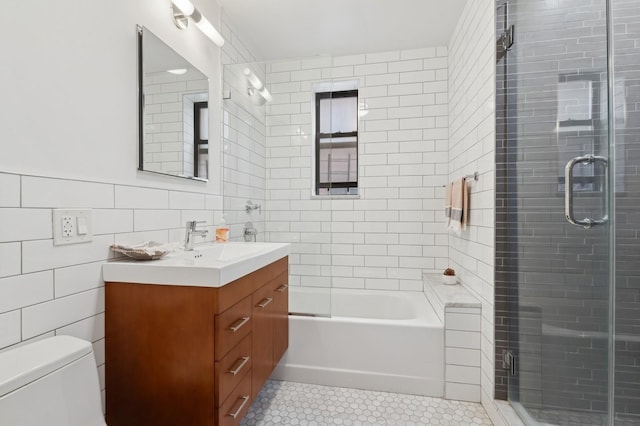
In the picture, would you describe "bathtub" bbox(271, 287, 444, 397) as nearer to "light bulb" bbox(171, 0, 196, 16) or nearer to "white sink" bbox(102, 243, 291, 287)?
"white sink" bbox(102, 243, 291, 287)

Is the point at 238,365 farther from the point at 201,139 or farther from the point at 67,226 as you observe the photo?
the point at 201,139

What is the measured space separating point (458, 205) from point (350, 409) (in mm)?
1545

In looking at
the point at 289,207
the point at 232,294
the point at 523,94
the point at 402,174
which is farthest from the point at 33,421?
the point at 402,174

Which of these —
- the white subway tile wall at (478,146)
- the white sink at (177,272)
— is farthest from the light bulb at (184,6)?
the white subway tile wall at (478,146)

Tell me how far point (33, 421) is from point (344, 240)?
96.8 inches

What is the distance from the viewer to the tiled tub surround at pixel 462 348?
1.91 metres

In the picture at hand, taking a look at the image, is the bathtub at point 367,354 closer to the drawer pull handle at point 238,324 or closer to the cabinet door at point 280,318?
the cabinet door at point 280,318

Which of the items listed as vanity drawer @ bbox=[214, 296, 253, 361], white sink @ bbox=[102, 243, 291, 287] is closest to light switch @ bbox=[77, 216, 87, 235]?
white sink @ bbox=[102, 243, 291, 287]

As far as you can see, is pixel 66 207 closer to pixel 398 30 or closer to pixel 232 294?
pixel 232 294

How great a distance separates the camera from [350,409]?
5.98 ft

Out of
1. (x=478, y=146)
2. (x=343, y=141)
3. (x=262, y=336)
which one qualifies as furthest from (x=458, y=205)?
(x=262, y=336)

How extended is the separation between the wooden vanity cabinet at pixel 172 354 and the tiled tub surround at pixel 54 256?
0.10 metres

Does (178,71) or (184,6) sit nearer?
(184,6)

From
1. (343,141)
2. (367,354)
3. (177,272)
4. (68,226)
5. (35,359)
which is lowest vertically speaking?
(367,354)
